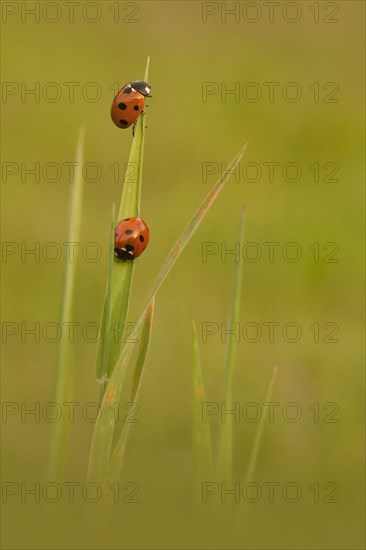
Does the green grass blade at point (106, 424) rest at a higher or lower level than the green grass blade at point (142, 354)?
lower

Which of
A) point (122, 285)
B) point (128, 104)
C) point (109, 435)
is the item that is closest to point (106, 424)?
point (109, 435)

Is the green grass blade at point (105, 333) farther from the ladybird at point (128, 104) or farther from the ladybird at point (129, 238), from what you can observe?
the ladybird at point (128, 104)

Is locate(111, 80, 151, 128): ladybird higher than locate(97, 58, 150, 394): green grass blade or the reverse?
higher

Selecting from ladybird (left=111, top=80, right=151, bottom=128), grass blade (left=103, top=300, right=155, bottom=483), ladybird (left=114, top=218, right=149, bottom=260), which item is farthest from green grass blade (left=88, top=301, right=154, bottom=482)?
ladybird (left=111, top=80, right=151, bottom=128)

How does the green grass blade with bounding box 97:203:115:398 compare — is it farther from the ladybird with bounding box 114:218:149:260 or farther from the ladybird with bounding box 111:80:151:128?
the ladybird with bounding box 111:80:151:128

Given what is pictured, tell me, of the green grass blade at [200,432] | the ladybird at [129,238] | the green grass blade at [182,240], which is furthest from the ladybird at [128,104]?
the green grass blade at [200,432]
